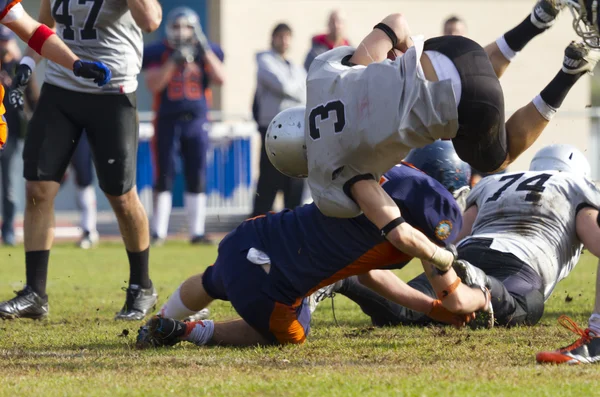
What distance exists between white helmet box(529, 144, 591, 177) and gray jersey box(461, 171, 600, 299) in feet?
0.97

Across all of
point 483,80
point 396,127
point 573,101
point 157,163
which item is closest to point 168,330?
point 396,127

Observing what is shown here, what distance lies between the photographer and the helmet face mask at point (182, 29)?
10.8 meters

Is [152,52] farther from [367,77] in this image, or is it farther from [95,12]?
[367,77]

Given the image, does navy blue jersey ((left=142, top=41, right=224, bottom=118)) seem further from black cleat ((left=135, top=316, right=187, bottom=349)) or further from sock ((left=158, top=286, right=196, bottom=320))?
black cleat ((left=135, top=316, right=187, bottom=349))

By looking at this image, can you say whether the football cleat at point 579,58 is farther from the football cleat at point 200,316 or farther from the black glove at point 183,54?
the black glove at point 183,54

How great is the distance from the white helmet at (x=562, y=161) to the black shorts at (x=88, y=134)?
7.75 feet

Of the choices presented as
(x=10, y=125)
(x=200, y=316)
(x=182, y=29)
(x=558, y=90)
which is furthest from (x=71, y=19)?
(x=10, y=125)

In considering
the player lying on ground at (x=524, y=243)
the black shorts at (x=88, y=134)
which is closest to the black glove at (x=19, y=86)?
the black shorts at (x=88, y=134)

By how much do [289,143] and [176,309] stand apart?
3.44 feet

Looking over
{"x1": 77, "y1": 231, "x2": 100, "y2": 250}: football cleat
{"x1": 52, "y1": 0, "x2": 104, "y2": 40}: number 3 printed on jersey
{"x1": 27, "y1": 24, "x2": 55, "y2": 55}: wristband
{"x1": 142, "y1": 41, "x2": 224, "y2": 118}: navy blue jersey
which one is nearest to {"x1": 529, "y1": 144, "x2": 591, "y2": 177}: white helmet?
{"x1": 52, "y1": 0, "x2": 104, "y2": 40}: number 3 printed on jersey

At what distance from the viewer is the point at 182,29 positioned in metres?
11.0

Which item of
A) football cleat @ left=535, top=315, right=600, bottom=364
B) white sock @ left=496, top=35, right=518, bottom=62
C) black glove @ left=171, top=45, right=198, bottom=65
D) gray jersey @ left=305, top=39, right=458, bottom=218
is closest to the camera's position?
football cleat @ left=535, top=315, right=600, bottom=364

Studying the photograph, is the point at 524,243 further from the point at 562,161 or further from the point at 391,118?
the point at 391,118

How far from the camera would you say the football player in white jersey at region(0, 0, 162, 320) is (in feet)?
18.9
